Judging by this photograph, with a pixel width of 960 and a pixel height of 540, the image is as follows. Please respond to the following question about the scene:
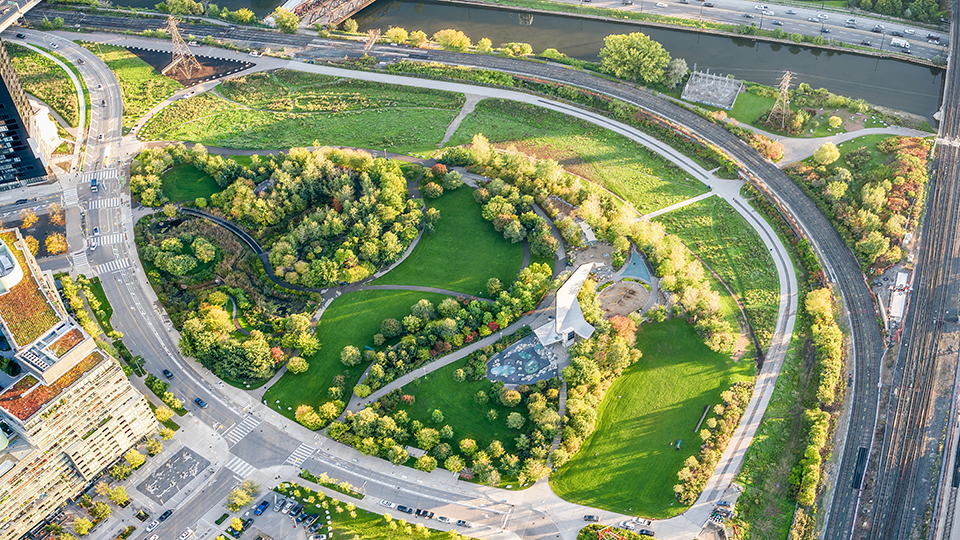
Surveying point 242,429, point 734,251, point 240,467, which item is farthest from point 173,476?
point 734,251

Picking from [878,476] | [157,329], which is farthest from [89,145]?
[878,476]

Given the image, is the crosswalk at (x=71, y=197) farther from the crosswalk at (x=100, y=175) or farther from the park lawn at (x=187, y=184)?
the park lawn at (x=187, y=184)

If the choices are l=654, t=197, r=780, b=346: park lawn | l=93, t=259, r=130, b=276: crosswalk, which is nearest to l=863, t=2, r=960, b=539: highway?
l=654, t=197, r=780, b=346: park lawn

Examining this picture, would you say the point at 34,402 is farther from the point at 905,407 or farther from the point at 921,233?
the point at 921,233

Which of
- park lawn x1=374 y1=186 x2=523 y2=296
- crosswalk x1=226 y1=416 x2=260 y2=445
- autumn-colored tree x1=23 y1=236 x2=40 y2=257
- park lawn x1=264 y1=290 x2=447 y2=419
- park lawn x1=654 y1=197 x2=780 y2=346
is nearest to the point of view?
crosswalk x1=226 y1=416 x2=260 y2=445

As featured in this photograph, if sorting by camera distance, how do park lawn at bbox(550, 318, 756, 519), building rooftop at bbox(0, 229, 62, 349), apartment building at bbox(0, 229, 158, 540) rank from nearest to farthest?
apartment building at bbox(0, 229, 158, 540), building rooftop at bbox(0, 229, 62, 349), park lawn at bbox(550, 318, 756, 519)

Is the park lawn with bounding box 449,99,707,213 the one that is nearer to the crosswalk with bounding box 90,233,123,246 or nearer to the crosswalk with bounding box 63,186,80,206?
the crosswalk with bounding box 90,233,123,246

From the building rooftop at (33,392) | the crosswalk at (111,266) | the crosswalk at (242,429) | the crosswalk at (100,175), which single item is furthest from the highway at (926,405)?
the crosswalk at (100,175)
